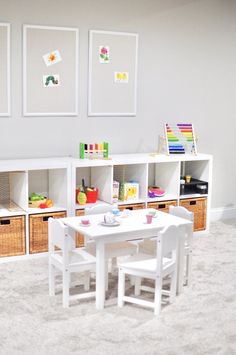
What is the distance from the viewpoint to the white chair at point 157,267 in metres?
3.95

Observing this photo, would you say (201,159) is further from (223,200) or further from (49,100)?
(49,100)

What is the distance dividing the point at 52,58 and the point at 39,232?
1.68 metres

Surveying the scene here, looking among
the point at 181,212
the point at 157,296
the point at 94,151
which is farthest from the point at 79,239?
the point at 157,296

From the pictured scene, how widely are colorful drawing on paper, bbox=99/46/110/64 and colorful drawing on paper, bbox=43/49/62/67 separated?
0.45 m

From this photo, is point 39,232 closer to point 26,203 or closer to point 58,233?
point 26,203

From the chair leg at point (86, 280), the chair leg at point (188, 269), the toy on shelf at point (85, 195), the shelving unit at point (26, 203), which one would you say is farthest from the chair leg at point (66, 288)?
the toy on shelf at point (85, 195)

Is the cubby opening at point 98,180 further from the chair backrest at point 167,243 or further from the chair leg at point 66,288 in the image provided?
the chair backrest at point 167,243

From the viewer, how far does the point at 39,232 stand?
521 centimetres

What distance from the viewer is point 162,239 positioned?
12.9 ft

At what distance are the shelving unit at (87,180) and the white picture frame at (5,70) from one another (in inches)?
20.2

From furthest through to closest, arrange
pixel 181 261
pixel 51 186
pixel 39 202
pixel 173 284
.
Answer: pixel 51 186, pixel 39 202, pixel 181 261, pixel 173 284

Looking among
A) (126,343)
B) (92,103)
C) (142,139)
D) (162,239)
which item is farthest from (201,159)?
(126,343)

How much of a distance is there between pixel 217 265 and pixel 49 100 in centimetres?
225

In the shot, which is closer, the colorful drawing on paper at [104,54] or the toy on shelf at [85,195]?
the toy on shelf at [85,195]
